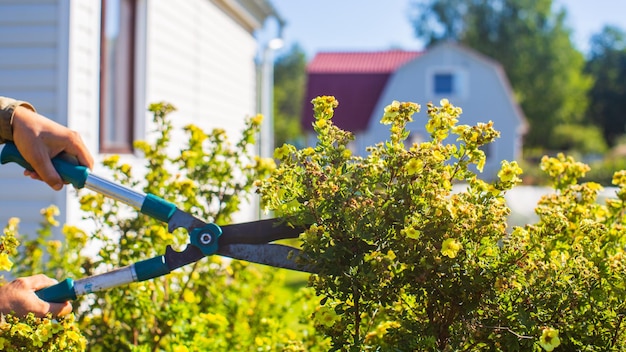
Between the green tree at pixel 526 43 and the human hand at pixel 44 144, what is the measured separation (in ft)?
161

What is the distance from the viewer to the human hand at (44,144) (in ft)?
9.12

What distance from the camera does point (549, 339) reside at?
220 cm

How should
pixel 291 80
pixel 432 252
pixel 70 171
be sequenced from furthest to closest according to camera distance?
pixel 291 80 → pixel 70 171 → pixel 432 252

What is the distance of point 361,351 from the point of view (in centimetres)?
240

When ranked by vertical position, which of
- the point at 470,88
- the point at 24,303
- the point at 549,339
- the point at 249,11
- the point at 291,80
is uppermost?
the point at 291,80

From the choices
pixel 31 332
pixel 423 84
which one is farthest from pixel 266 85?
pixel 423 84

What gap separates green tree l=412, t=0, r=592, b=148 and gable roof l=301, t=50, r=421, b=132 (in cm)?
1852

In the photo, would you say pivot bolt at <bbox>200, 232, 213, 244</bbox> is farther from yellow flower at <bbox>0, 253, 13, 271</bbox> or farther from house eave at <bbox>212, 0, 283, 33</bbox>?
house eave at <bbox>212, 0, 283, 33</bbox>

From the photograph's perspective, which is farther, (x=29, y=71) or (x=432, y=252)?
(x=29, y=71)

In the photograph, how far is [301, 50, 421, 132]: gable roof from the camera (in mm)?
31484

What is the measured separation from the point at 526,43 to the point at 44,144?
50.1 m

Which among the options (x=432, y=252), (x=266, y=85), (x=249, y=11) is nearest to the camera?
(x=432, y=252)

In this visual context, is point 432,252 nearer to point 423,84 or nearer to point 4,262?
point 4,262

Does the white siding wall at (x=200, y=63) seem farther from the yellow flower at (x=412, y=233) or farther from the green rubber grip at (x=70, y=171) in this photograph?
the yellow flower at (x=412, y=233)
